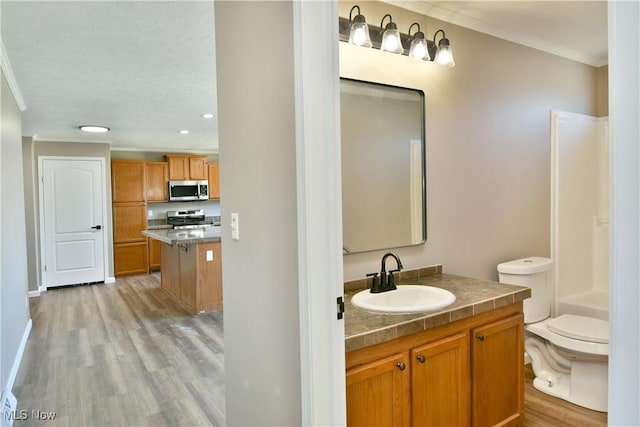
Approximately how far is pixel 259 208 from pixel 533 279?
2.12 m

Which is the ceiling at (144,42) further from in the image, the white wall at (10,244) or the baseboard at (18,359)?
the baseboard at (18,359)

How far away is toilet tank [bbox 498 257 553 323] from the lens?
2645 mm

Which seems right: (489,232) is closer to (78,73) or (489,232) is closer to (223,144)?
(223,144)

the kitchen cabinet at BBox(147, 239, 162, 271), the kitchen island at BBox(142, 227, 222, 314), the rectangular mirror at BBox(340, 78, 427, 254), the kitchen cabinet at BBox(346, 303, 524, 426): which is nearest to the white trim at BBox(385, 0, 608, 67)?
the rectangular mirror at BBox(340, 78, 427, 254)

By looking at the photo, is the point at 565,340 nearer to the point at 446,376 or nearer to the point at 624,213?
the point at 446,376

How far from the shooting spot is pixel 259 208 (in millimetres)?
1453

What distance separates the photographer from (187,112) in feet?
14.1

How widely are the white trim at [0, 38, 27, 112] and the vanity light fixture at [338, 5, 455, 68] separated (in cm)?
209

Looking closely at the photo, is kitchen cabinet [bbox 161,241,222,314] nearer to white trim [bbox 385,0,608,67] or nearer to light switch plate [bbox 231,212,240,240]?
light switch plate [bbox 231,212,240,240]

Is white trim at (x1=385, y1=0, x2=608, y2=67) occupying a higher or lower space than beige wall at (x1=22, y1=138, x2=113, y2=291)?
higher

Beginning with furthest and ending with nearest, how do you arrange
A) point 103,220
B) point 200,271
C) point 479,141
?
point 103,220 < point 200,271 < point 479,141

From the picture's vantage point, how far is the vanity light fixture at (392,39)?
2.03m

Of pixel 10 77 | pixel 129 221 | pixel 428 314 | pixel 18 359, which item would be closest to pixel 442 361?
pixel 428 314

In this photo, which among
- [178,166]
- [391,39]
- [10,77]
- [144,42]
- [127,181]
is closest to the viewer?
[391,39]
